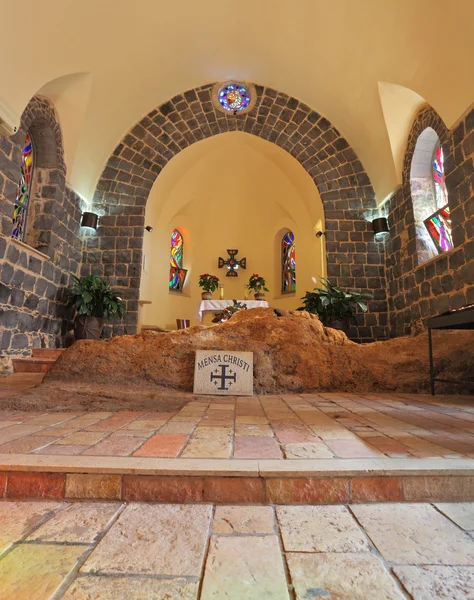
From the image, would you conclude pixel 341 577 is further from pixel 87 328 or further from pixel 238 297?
pixel 238 297

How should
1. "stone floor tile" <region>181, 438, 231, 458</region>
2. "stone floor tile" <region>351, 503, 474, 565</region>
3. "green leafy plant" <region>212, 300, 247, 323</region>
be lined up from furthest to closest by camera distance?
"green leafy plant" <region>212, 300, 247, 323</region>
"stone floor tile" <region>181, 438, 231, 458</region>
"stone floor tile" <region>351, 503, 474, 565</region>

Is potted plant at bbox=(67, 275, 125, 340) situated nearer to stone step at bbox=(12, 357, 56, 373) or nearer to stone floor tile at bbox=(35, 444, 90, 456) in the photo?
stone step at bbox=(12, 357, 56, 373)

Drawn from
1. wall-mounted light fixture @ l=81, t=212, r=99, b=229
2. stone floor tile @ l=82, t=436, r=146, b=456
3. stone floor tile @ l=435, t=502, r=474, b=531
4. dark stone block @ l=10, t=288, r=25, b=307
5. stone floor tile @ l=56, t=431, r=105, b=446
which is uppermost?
wall-mounted light fixture @ l=81, t=212, r=99, b=229

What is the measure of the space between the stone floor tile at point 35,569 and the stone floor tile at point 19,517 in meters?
0.06

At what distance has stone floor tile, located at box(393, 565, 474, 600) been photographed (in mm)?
669

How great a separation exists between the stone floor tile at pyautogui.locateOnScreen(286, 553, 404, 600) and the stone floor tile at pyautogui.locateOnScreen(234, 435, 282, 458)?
455mm

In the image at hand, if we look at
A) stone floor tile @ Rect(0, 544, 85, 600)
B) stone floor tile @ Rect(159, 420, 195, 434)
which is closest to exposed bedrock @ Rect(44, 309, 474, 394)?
stone floor tile @ Rect(159, 420, 195, 434)

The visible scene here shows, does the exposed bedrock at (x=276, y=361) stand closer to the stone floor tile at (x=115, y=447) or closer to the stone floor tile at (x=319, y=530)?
the stone floor tile at (x=115, y=447)

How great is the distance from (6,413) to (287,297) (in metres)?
7.55

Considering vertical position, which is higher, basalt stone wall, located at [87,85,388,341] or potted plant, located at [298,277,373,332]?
basalt stone wall, located at [87,85,388,341]

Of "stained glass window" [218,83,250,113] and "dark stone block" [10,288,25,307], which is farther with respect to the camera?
"stained glass window" [218,83,250,113]

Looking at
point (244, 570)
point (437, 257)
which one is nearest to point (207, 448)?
point (244, 570)

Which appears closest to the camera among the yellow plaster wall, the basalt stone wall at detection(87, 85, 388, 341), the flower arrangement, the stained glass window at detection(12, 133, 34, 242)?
the stained glass window at detection(12, 133, 34, 242)

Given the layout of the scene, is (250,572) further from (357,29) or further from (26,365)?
(357,29)
